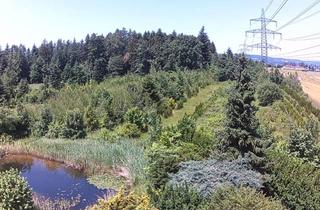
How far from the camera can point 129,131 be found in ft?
109

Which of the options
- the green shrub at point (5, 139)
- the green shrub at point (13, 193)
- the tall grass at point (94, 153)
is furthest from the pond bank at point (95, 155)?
the green shrub at point (13, 193)

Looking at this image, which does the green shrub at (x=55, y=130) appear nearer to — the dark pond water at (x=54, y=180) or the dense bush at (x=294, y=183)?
the dark pond water at (x=54, y=180)

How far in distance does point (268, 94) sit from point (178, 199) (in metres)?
22.6

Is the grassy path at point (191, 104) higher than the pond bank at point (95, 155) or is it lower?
higher

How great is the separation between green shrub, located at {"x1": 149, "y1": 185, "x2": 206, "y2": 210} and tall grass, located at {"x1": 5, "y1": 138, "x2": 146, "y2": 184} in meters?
5.93

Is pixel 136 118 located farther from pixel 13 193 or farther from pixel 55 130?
pixel 13 193

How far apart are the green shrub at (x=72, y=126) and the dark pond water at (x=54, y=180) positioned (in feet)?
13.4

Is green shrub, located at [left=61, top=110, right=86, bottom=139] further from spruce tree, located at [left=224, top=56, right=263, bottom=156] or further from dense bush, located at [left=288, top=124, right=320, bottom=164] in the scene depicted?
spruce tree, located at [left=224, top=56, right=263, bottom=156]

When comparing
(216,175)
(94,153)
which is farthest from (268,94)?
(216,175)

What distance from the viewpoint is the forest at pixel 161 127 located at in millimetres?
16969

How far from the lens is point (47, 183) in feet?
82.7

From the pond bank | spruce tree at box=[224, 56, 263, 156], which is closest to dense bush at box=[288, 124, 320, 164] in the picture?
spruce tree at box=[224, 56, 263, 156]

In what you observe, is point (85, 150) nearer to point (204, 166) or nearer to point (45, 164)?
point (45, 164)

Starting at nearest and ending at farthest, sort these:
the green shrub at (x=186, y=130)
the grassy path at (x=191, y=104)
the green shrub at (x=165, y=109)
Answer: the green shrub at (x=186, y=130) → the grassy path at (x=191, y=104) → the green shrub at (x=165, y=109)
